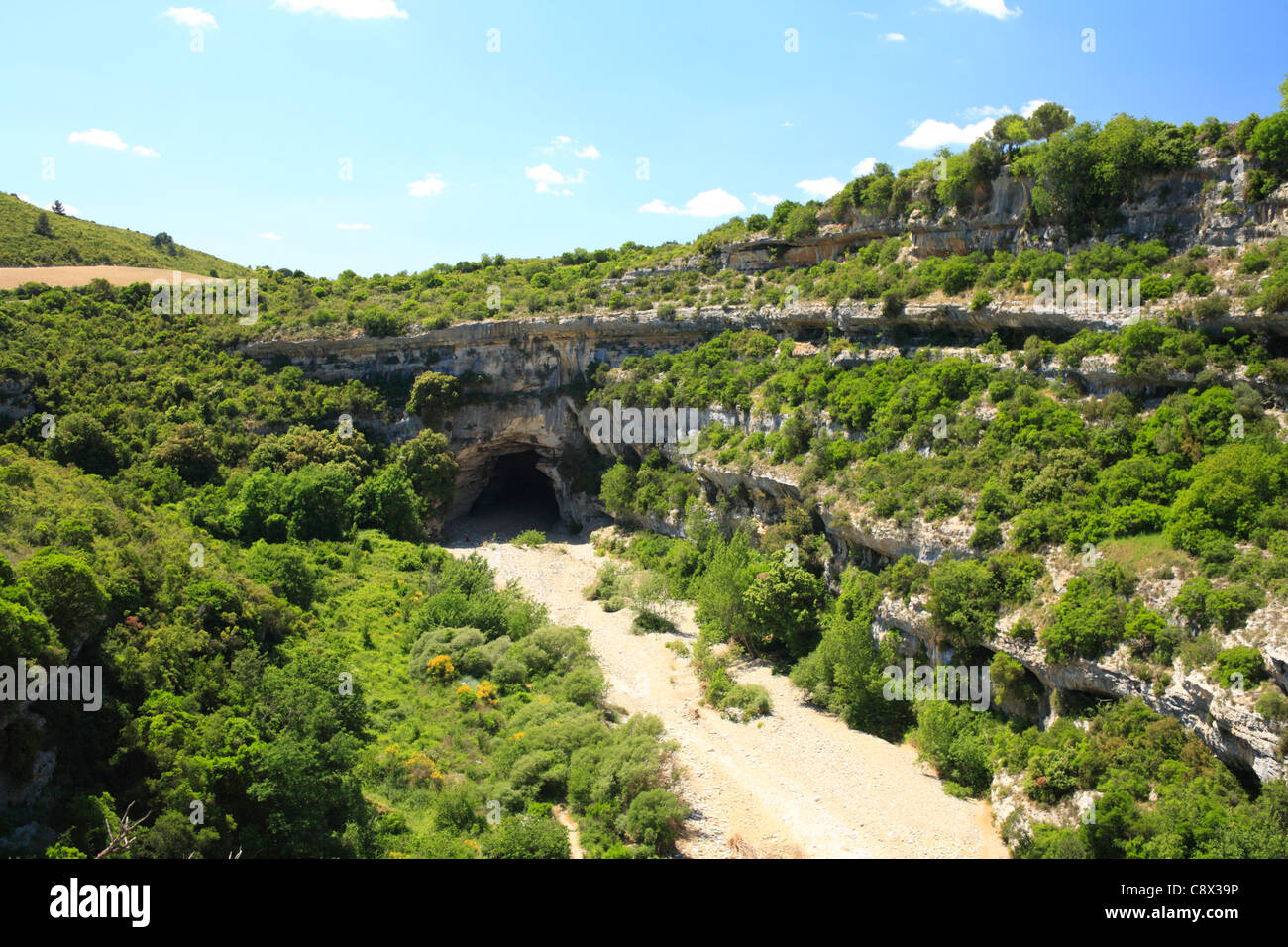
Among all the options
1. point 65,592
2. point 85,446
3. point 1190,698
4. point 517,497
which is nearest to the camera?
point 1190,698

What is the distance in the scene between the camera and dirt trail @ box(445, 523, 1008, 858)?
24.6m

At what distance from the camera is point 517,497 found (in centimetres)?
7119

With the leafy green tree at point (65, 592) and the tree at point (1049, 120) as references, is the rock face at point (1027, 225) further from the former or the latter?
the leafy green tree at point (65, 592)

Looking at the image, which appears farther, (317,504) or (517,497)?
(517,497)

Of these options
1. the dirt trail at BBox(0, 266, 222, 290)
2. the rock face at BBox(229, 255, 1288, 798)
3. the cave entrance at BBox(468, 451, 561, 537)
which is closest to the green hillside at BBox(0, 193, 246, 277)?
the dirt trail at BBox(0, 266, 222, 290)

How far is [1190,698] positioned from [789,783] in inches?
487

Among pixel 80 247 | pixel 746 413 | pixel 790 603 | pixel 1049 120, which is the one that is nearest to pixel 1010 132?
pixel 1049 120

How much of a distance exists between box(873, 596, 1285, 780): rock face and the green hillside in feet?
251

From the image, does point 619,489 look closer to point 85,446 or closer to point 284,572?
point 284,572

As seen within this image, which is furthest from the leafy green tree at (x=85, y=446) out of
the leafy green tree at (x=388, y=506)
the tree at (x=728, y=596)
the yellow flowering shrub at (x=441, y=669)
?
the tree at (x=728, y=596)

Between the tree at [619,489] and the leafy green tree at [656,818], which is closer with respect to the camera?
the leafy green tree at [656,818]

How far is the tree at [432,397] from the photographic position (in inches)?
2345

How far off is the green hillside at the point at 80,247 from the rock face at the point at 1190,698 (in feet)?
251
